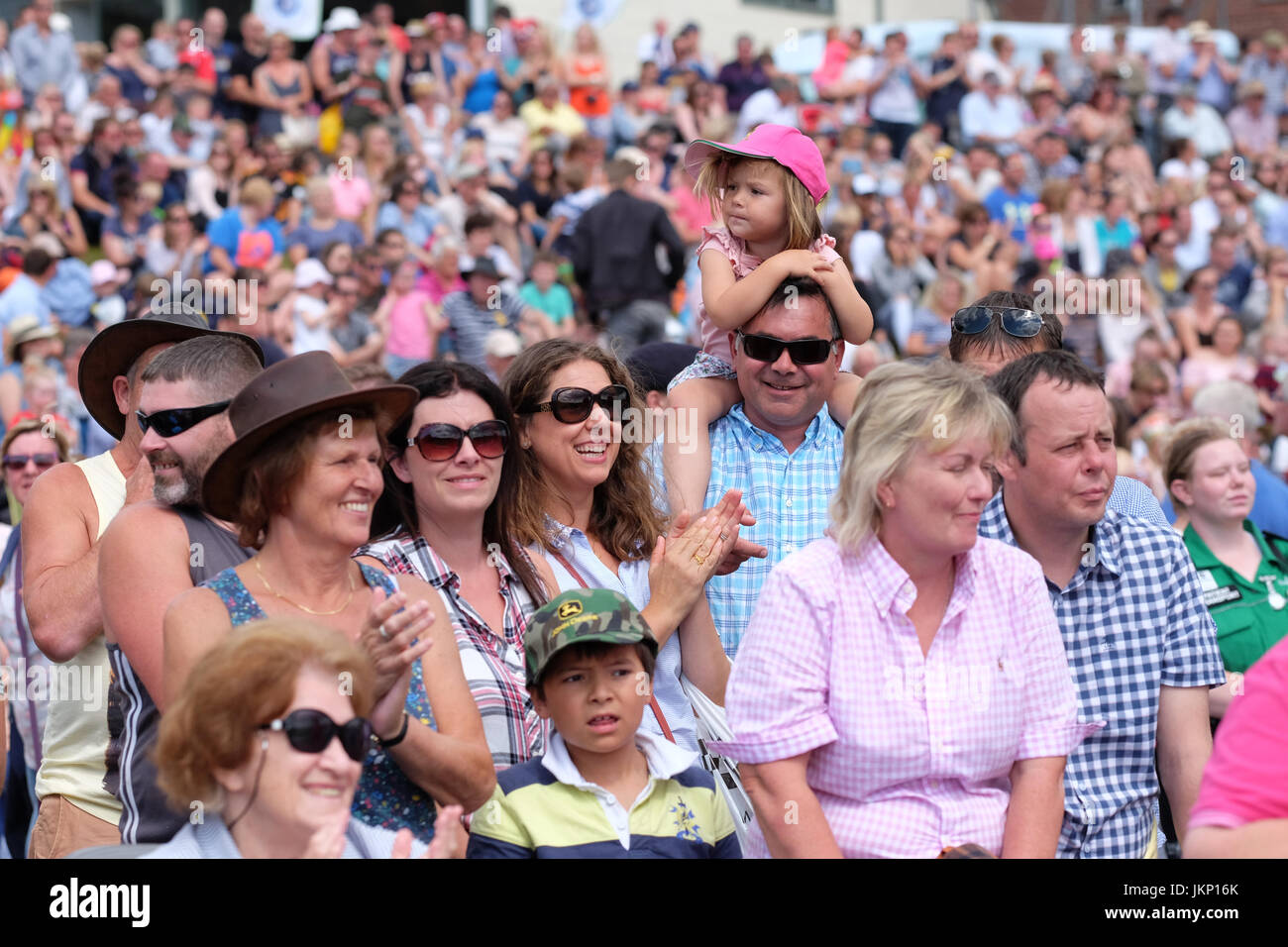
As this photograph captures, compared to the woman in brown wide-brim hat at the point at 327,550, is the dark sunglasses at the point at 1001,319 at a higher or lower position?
higher

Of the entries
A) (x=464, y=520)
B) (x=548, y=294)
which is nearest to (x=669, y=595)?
(x=464, y=520)

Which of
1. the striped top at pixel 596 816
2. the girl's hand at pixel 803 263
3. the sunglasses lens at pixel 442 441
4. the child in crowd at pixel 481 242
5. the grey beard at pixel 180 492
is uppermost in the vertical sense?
the child in crowd at pixel 481 242

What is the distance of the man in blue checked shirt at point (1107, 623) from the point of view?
337 centimetres

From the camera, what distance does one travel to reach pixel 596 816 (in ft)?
10.2

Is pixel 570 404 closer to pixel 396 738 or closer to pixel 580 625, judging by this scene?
pixel 580 625

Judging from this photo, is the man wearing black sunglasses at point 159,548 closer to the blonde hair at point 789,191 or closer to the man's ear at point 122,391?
the man's ear at point 122,391

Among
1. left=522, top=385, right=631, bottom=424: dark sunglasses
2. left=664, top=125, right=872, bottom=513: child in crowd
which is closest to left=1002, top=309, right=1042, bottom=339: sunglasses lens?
left=664, top=125, right=872, bottom=513: child in crowd

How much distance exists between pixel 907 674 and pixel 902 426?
50 cm

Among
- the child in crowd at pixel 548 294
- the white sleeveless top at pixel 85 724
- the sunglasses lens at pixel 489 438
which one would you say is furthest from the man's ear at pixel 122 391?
the child in crowd at pixel 548 294

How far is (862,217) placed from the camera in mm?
13102

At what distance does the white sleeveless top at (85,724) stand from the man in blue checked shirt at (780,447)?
1.57 m

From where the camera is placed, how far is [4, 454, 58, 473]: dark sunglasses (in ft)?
19.0
